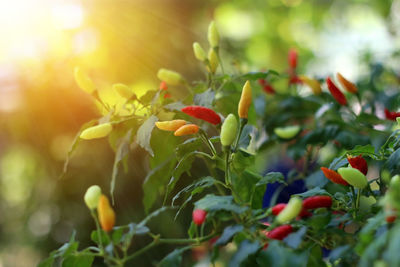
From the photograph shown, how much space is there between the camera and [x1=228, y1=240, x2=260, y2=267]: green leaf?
52cm

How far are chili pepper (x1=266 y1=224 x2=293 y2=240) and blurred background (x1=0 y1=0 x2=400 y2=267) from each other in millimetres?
982

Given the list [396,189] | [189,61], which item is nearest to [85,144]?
[189,61]

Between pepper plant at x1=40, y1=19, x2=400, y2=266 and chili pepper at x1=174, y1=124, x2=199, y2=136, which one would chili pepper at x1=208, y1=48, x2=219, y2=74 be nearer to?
pepper plant at x1=40, y1=19, x2=400, y2=266

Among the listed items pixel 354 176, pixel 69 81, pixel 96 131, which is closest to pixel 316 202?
pixel 354 176

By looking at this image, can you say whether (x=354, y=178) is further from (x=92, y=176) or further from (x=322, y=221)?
(x=92, y=176)

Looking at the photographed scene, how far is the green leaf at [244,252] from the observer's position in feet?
1.71

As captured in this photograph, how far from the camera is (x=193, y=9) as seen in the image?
277 centimetres

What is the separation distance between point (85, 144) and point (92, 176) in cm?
12

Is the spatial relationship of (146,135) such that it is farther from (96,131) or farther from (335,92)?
(335,92)

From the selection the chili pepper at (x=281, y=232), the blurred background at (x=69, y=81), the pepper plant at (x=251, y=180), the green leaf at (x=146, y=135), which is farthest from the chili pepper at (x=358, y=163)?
the blurred background at (x=69, y=81)

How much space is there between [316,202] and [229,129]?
0.45 ft

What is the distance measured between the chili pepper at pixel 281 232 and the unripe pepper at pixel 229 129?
0.13 meters

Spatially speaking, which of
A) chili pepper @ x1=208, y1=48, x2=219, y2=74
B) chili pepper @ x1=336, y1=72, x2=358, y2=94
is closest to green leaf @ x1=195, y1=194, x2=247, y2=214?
chili pepper @ x1=208, y1=48, x2=219, y2=74

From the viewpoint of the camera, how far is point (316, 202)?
588 mm
